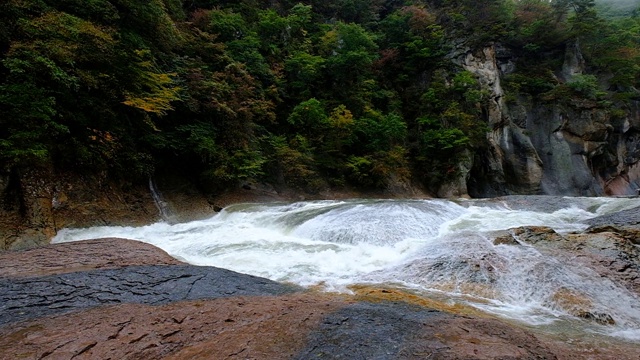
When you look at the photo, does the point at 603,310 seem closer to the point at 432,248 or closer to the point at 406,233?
the point at 432,248

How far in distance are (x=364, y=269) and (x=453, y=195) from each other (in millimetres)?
14658

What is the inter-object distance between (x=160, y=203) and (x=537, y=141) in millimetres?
23487

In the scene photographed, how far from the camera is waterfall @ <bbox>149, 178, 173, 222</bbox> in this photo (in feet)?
34.5

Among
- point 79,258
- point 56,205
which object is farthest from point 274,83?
point 79,258

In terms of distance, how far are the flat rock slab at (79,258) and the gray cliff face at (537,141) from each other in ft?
62.3

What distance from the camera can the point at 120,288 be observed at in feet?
11.8

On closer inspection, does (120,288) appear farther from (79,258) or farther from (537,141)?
(537,141)

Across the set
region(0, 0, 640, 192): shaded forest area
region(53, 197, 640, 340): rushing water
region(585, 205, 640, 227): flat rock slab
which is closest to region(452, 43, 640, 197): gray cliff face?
region(0, 0, 640, 192): shaded forest area

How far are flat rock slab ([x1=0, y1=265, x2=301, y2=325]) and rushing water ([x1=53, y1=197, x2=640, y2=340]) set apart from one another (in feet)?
3.84

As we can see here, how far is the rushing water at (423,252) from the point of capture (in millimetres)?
4301

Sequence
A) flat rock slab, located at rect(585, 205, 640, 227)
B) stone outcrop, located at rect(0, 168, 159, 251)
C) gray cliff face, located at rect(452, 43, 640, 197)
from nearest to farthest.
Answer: flat rock slab, located at rect(585, 205, 640, 227)
stone outcrop, located at rect(0, 168, 159, 251)
gray cliff face, located at rect(452, 43, 640, 197)

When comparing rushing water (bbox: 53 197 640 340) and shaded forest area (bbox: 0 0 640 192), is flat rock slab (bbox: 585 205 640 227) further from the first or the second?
shaded forest area (bbox: 0 0 640 192)

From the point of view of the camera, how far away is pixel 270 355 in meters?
2.38

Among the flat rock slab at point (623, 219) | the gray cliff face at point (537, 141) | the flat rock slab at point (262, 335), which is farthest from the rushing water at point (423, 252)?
the gray cliff face at point (537, 141)
